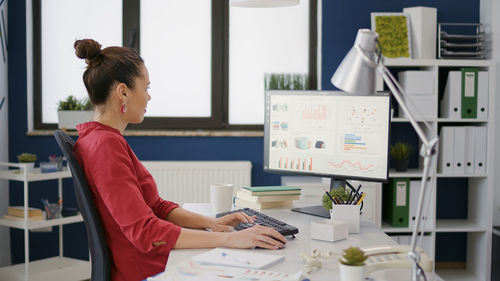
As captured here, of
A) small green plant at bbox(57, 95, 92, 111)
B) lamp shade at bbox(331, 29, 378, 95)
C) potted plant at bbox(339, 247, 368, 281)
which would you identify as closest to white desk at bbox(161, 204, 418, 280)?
potted plant at bbox(339, 247, 368, 281)

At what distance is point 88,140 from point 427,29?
287 cm

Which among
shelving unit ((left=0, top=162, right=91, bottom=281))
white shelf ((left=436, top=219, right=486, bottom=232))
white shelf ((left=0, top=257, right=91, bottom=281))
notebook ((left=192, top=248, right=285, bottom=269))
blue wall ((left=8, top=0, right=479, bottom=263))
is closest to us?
notebook ((left=192, top=248, right=285, bottom=269))

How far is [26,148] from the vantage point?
4066 millimetres

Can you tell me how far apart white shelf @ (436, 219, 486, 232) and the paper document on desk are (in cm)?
273

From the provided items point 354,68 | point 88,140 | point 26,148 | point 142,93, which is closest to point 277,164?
point 142,93

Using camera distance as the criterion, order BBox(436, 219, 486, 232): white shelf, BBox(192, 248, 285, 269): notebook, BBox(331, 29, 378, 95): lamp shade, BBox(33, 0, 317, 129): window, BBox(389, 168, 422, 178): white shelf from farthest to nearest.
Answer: BBox(33, 0, 317, 129): window, BBox(436, 219, 486, 232): white shelf, BBox(389, 168, 422, 178): white shelf, BBox(192, 248, 285, 269): notebook, BBox(331, 29, 378, 95): lamp shade

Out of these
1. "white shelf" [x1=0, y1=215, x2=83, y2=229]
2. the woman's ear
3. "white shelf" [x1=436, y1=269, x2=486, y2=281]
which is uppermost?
the woman's ear

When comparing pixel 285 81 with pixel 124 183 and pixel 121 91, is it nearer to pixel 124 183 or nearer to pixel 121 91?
pixel 121 91

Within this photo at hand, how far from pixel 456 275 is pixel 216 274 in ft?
10.3

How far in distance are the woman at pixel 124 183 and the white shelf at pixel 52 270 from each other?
6.80 feet

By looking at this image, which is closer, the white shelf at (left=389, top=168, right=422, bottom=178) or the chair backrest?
the chair backrest

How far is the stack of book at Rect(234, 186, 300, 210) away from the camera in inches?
85.7

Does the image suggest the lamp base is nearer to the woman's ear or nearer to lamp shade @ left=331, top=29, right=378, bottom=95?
lamp shade @ left=331, top=29, right=378, bottom=95

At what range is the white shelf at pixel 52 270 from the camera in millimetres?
3479
